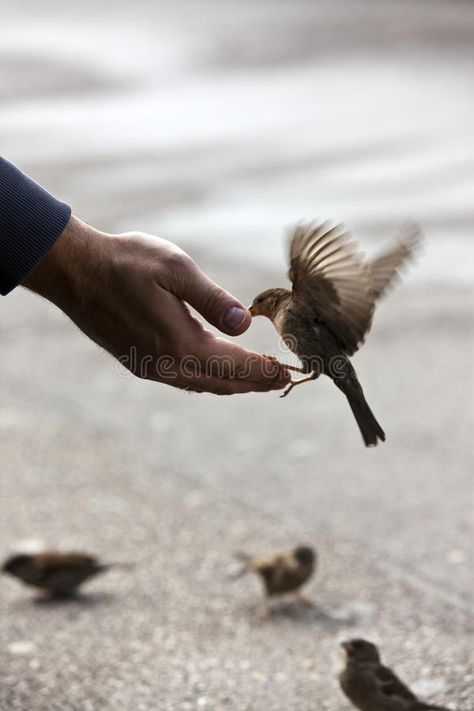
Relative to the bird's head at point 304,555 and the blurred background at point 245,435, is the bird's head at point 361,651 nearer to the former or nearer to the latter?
the blurred background at point 245,435

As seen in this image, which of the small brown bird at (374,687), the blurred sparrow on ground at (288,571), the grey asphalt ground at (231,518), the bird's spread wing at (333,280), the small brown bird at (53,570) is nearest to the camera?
the bird's spread wing at (333,280)

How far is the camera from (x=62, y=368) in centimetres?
778

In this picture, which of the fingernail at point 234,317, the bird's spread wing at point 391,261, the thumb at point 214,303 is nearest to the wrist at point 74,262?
the thumb at point 214,303

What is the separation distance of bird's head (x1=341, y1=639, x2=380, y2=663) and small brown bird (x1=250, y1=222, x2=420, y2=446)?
3.98ft

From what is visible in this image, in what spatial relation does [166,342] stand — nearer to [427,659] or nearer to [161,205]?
[427,659]

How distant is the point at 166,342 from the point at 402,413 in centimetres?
394

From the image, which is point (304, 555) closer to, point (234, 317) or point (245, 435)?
point (245, 435)

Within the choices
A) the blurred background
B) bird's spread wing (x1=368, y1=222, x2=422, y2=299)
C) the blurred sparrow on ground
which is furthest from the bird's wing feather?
bird's spread wing (x1=368, y1=222, x2=422, y2=299)

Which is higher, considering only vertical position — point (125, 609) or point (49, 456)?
point (49, 456)

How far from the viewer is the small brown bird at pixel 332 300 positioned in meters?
2.96

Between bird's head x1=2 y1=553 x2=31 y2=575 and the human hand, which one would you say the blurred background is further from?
the human hand

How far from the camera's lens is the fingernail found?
9.98 feet

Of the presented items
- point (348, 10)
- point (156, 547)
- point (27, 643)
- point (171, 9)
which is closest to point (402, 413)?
point (156, 547)

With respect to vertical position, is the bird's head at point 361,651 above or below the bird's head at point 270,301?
below
